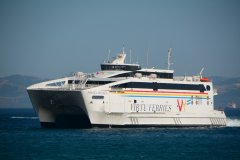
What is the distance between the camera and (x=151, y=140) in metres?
59.1

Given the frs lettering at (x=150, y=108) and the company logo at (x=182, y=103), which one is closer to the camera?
the frs lettering at (x=150, y=108)

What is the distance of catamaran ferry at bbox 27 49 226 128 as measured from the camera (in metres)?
64.1

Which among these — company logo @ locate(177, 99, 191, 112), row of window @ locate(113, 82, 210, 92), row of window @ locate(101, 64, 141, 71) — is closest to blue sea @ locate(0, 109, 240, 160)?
company logo @ locate(177, 99, 191, 112)

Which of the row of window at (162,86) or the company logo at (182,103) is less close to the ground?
the row of window at (162,86)

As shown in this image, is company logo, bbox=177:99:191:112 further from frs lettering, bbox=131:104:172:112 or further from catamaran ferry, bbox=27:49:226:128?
frs lettering, bbox=131:104:172:112

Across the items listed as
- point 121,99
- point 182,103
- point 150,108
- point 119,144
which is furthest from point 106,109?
point 182,103

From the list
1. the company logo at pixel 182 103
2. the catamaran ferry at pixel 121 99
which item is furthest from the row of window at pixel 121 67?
the company logo at pixel 182 103

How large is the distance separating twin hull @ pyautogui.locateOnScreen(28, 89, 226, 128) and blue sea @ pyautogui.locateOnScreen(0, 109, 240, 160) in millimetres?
951

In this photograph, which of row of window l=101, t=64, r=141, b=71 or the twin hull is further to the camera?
row of window l=101, t=64, r=141, b=71

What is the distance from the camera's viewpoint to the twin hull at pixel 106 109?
209ft

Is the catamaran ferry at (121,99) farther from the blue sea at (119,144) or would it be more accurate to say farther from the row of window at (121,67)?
the blue sea at (119,144)

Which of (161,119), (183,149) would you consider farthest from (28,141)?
(161,119)

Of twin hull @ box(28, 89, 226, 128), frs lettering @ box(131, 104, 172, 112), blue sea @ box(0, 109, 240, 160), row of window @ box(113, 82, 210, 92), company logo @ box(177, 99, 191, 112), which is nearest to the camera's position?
blue sea @ box(0, 109, 240, 160)

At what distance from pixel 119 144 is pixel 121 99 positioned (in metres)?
10.5
